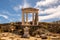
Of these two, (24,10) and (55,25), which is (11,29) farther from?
(55,25)

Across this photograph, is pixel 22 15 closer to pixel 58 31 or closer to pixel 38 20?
pixel 38 20

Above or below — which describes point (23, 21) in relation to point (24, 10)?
below

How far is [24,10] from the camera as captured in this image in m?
49.5

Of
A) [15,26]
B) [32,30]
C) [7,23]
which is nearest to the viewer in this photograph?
[32,30]

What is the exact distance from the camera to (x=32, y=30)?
145 feet

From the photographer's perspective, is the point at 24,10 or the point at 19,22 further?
the point at 19,22

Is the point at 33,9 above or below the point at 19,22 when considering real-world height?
above

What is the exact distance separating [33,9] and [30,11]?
102 cm

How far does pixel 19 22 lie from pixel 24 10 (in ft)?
20.8

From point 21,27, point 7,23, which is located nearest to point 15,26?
point 21,27

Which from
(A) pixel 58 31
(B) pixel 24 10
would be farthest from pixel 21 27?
(A) pixel 58 31

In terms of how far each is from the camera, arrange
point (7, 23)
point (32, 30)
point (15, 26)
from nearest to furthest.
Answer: point (32, 30), point (15, 26), point (7, 23)

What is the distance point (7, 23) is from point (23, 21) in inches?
197

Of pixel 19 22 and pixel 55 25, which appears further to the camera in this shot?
pixel 19 22
